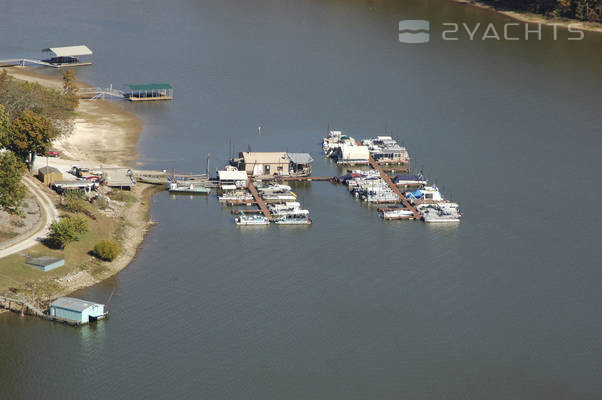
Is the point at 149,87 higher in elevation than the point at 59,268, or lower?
higher

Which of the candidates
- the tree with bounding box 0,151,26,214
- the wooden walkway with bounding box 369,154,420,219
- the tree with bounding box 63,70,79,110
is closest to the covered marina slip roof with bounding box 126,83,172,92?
the tree with bounding box 63,70,79,110

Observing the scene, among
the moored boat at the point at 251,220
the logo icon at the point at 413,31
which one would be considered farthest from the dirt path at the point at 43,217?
the logo icon at the point at 413,31

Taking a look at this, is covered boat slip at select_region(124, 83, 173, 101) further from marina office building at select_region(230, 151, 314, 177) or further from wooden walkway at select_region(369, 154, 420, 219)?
wooden walkway at select_region(369, 154, 420, 219)

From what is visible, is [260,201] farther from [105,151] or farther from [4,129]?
[4,129]

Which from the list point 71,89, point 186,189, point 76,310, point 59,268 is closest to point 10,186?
point 59,268

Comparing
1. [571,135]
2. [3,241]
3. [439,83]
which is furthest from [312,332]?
[439,83]

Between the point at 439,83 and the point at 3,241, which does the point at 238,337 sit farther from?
the point at 439,83

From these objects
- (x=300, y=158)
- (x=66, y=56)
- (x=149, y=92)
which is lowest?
(x=300, y=158)
